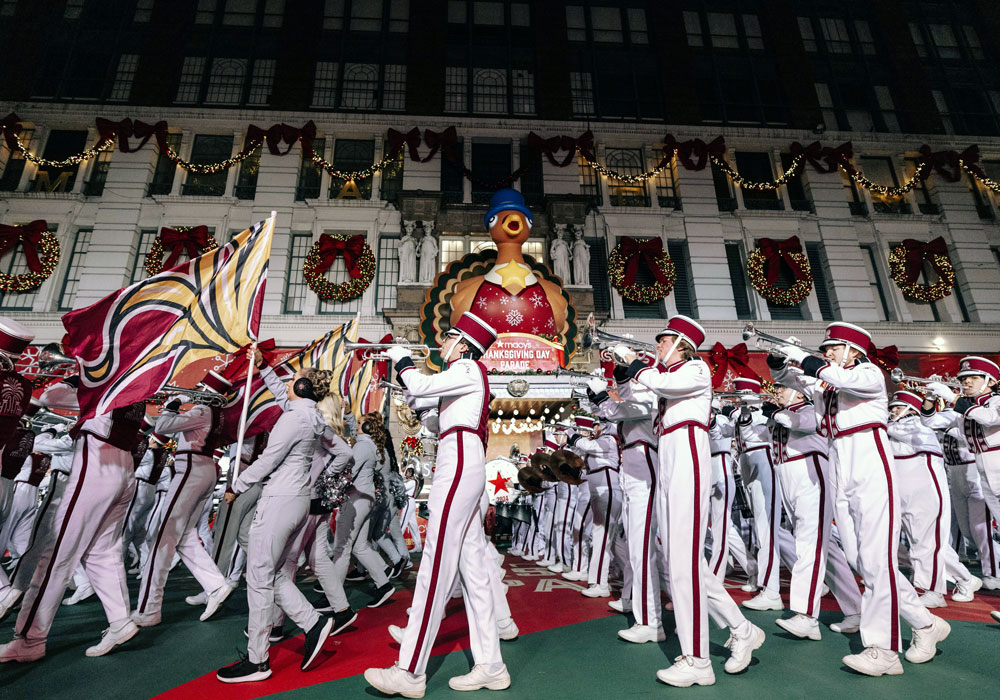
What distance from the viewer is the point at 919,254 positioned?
1862 centimetres

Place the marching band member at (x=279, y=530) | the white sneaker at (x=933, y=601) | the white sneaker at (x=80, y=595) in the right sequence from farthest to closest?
the white sneaker at (x=80, y=595), the white sneaker at (x=933, y=601), the marching band member at (x=279, y=530)

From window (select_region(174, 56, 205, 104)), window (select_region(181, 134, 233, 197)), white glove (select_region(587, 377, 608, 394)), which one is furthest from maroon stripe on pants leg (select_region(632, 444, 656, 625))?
window (select_region(174, 56, 205, 104))

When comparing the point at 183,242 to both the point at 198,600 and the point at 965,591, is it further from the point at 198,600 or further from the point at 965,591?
the point at 965,591

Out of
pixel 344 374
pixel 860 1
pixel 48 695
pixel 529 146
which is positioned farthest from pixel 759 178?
pixel 48 695

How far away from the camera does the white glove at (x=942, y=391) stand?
6.61 m

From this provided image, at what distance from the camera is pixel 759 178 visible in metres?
20.2

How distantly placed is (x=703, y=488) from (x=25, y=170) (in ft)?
76.3

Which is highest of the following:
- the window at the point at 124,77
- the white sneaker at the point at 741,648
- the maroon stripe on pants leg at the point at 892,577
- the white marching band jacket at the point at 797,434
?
the window at the point at 124,77

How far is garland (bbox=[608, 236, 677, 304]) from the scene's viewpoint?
17.8 meters

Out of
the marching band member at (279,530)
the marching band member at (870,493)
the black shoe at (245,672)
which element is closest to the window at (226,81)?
the marching band member at (279,530)

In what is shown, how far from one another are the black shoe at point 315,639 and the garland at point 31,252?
714 inches

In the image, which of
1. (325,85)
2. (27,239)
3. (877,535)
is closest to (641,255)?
(325,85)

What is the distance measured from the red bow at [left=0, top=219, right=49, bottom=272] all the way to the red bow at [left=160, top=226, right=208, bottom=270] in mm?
3623

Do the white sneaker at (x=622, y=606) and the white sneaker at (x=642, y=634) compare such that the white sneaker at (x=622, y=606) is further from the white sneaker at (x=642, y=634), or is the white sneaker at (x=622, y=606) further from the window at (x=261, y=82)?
the window at (x=261, y=82)
